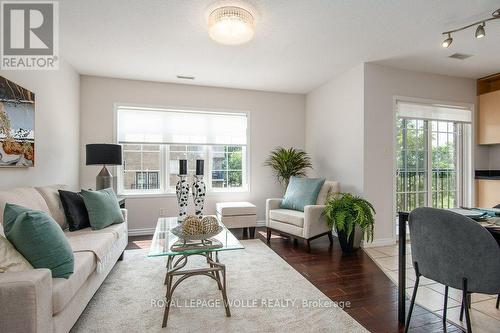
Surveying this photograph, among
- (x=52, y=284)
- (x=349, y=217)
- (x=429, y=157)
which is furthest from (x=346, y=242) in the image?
(x=52, y=284)

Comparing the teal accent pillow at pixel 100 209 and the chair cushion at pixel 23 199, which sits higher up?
the chair cushion at pixel 23 199

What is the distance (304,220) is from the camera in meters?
3.44

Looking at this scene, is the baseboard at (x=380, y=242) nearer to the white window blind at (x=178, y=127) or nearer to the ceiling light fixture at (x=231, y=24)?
the white window blind at (x=178, y=127)

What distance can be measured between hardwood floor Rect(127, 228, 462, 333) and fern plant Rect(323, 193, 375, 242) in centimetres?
36

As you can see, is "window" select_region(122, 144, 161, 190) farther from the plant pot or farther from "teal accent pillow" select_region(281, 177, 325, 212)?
the plant pot

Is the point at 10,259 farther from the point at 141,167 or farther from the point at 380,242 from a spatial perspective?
the point at 380,242

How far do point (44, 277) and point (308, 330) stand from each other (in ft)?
5.17

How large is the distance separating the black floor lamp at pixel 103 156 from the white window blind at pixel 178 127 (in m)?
0.88

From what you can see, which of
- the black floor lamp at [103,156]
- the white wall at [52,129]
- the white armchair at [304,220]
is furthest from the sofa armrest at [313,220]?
the white wall at [52,129]

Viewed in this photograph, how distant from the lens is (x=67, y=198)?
262 cm

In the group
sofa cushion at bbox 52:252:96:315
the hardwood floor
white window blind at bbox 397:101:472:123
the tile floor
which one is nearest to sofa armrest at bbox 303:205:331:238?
the hardwood floor

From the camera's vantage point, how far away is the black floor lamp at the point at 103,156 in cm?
345

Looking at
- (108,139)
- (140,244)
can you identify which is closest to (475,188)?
(140,244)

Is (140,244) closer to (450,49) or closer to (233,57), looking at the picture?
(233,57)
